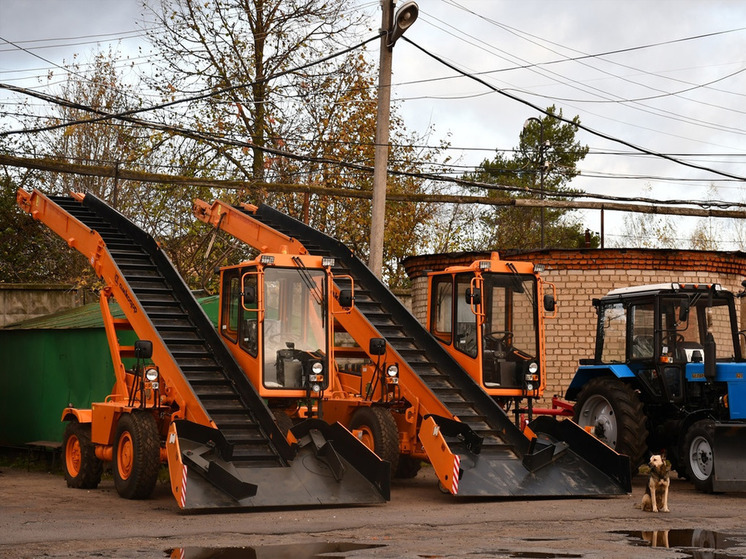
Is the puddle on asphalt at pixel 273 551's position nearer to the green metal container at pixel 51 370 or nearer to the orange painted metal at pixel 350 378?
the orange painted metal at pixel 350 378

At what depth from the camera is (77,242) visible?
15625 mm

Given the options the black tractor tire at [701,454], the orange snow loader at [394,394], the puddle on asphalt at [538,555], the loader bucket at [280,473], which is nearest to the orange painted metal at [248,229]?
the orange snow loader at [394,394]

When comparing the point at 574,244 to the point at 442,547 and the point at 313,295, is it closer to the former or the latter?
the point at 313,295

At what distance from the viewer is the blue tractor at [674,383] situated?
44.4 feet

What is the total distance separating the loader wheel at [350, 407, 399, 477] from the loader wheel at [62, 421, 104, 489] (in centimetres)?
354

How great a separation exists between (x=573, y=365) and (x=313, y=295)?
30.0ft

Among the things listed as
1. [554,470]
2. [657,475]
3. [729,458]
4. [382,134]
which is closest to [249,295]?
[554,470]

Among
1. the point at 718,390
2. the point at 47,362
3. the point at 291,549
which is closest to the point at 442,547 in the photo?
the point at 291,549

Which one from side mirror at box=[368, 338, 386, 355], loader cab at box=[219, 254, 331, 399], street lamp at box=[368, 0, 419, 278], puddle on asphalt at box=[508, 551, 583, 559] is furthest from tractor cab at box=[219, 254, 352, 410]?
puddle on asphalt at box=[508, 551, 583, 559]

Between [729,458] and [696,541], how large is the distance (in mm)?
3869

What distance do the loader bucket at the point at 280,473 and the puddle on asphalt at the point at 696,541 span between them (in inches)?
126

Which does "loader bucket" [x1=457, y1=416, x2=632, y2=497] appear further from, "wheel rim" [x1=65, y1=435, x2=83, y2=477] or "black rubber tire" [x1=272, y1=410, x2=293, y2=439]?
"wheel rim" [x1=65, y1=435, x2=83, y2=477]

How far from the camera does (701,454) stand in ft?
44.8

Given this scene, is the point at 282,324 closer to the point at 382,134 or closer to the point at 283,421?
the point at 283,421
